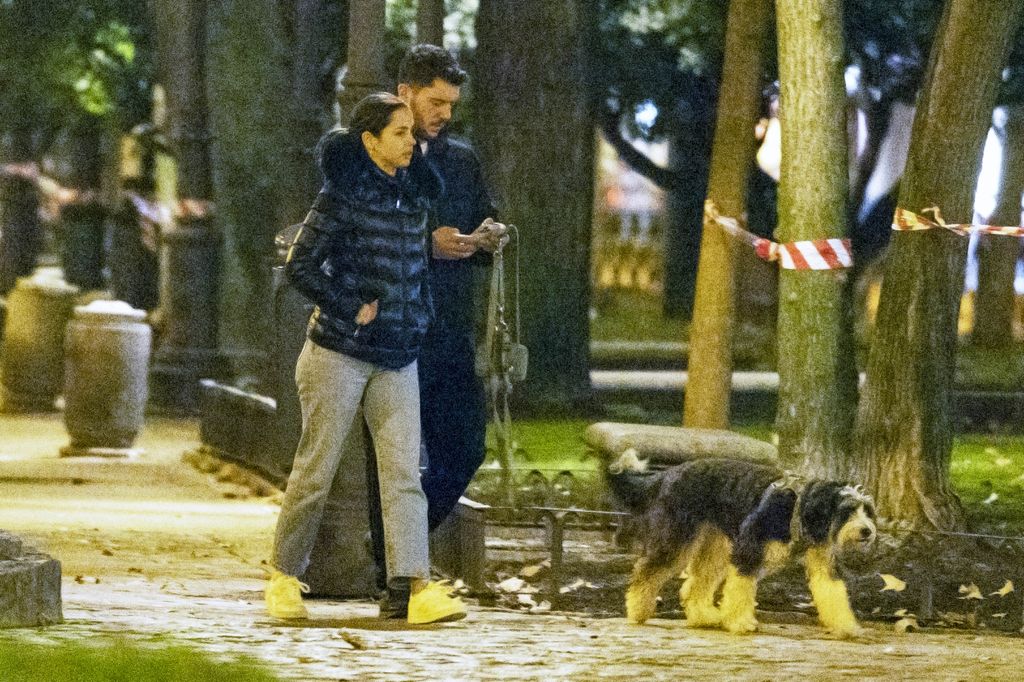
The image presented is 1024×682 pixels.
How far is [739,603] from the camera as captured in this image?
8.47 m

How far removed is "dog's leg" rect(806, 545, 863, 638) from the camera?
8.53 m

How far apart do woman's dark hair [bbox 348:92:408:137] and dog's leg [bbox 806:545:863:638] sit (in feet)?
7.50

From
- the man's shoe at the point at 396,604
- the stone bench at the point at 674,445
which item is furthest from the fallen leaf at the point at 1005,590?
the man's shoe at the point at 396,604

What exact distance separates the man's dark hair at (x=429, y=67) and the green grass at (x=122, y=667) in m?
3.68

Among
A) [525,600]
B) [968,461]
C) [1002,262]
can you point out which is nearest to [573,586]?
[525,600]

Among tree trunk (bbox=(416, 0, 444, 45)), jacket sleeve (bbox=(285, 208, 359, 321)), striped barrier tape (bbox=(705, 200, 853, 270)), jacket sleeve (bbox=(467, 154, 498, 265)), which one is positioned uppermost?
tree trunk (bbox=(416, 0, 444, 45))

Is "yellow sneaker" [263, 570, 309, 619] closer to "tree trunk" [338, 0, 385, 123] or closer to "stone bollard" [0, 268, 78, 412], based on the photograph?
"tree trunk" [338, 0, 385, 123]

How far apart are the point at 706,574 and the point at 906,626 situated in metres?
1.01

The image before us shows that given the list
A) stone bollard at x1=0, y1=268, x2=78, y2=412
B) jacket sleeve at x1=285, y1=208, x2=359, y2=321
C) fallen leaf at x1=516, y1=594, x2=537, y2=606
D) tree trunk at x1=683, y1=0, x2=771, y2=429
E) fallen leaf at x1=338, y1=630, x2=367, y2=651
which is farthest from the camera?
stone bollard at x1=0, y1=268, x2=78, y2=412

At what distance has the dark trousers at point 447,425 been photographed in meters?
8.61

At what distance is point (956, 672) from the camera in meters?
7.63

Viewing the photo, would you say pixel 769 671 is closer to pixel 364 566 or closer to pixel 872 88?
pixel 364 566

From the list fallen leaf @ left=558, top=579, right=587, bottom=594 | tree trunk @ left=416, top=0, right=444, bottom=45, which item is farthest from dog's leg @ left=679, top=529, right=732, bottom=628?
tree trunk @ left=416, top=0, right=444, bottom=45

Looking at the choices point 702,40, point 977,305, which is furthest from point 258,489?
point 977,305
